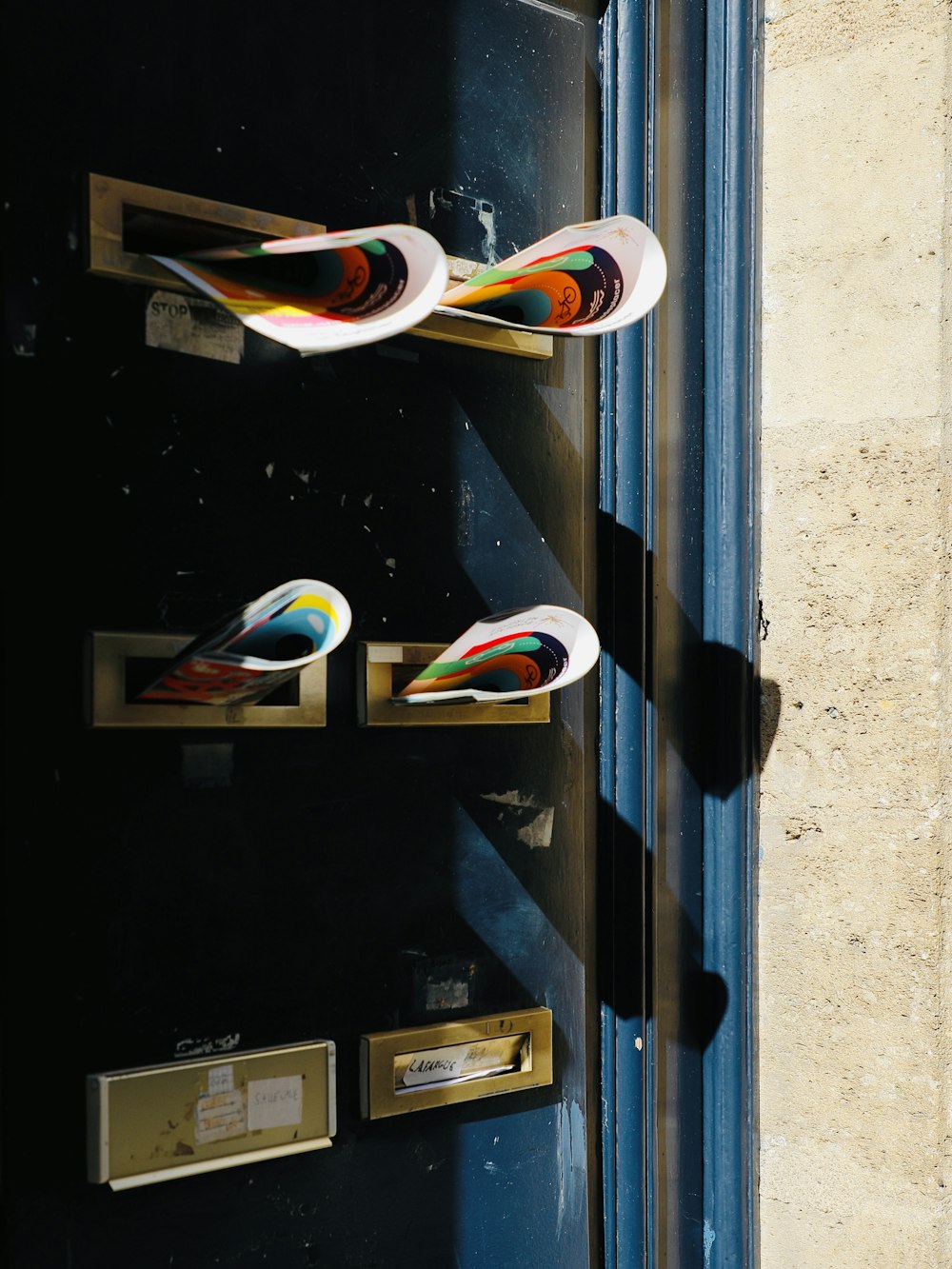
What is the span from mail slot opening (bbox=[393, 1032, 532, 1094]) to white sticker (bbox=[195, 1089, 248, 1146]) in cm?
18

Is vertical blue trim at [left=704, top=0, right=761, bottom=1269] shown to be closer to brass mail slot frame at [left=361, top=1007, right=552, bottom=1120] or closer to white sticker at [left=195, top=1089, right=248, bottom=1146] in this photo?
brass mail slot frame at [left=361, top=1007, right=552, bottom=1120]

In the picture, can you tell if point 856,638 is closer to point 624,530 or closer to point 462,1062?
point 624,530

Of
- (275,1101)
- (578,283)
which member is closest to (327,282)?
(578,283)

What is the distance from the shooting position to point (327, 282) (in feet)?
3.76

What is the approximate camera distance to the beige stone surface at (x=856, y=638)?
1.49 m

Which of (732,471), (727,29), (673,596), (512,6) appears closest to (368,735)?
(673,596)

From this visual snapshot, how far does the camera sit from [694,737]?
5.30 ft

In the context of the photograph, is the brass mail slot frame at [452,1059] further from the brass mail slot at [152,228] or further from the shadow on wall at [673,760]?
the brass mail slot at [152,228]

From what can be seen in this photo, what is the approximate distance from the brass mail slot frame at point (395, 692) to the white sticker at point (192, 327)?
330mm

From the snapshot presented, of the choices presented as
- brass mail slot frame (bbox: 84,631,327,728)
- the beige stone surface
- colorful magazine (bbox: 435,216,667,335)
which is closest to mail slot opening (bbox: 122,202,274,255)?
colorful magazine (bbox: 435,216,667,335)

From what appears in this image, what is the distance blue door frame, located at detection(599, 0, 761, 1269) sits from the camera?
5.03 feet

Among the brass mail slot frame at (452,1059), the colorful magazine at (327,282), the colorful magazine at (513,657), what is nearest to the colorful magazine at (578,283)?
the colorful magazine at (327,282)

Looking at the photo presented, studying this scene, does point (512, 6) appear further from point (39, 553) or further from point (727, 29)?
point (39, 553)

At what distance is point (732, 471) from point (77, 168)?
0.86 meters
